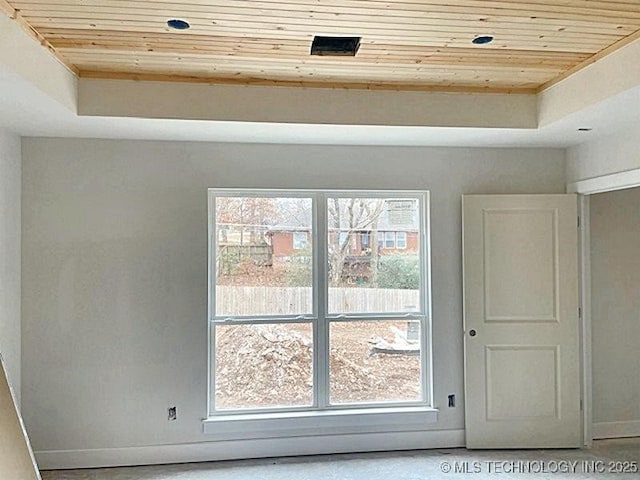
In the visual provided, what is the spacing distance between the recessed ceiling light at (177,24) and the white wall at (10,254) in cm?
177

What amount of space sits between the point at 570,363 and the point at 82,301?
3710 millimetres

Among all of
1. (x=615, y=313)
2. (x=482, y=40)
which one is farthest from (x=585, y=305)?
(x=482, y=40)

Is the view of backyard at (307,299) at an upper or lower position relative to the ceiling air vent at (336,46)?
lower

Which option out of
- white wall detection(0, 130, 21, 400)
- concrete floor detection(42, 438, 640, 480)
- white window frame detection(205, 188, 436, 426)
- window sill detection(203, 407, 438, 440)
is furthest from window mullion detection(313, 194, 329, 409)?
white wall detection(0, 130, 21, 400)

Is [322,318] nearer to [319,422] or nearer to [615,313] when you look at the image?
[319,422]

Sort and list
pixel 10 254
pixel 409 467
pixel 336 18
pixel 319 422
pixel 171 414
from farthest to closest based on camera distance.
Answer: pixel 319 422 → pixel 171 414 → pixel 409 467 → pixel 10 254 → pixel 336 18

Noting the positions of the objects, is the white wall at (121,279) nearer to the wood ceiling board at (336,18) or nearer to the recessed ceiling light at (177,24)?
the recessed ceiling light at (177,24)

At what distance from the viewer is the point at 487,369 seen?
4148mm

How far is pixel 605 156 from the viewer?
3.86m

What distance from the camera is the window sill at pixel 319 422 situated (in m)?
3.95

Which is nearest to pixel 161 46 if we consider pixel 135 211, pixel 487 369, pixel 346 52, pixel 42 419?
pixel 346 52

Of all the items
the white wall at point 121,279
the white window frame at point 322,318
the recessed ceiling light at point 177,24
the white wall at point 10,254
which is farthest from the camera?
the white window frame at point 322,318

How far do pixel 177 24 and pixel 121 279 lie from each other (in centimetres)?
208

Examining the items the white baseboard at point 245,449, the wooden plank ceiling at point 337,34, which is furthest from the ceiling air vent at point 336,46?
the white baseboard at point 245,449
